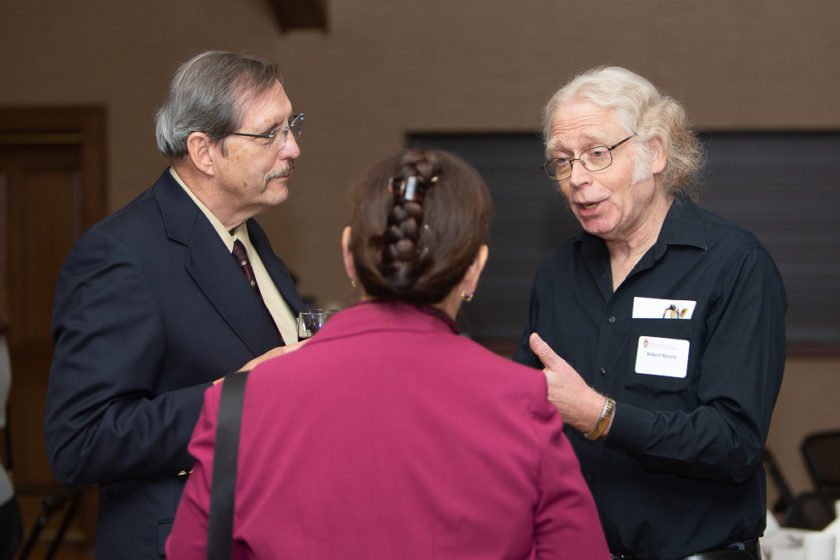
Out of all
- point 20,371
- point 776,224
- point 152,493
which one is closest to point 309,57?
point 20,371

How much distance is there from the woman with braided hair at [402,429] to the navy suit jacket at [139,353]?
413 mm

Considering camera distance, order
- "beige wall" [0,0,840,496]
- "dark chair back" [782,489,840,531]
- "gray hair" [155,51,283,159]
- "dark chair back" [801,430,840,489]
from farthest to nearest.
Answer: "beige wall" [0,0,840,496] < "dark chair back" [801,430,840,489] < "dark chair back" [782,489,840,531] < "gray hair" [155,51,283,159]

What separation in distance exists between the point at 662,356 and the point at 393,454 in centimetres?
86

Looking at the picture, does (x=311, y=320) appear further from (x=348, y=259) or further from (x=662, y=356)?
(x=662, y=356)

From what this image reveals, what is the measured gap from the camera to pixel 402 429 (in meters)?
1.03

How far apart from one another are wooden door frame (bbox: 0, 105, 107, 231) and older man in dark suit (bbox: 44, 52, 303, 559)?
362 centimetres

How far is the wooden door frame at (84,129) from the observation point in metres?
5.04

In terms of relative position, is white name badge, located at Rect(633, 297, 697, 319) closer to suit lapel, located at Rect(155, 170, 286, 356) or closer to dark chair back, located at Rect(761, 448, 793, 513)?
suit lapel, located at Rect(155, 170, 286, 356)

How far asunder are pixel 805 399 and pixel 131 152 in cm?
469

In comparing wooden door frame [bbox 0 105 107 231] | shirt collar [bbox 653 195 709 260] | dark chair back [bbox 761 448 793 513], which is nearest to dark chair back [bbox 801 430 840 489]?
dark chair back [bbox 761 448 793 513]

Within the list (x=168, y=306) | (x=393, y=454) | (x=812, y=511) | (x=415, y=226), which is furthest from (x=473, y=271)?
(x=812, y=511)

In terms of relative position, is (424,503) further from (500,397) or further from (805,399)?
(805,399)

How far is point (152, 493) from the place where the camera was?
1.53 meters

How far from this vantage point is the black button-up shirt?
155 cm
